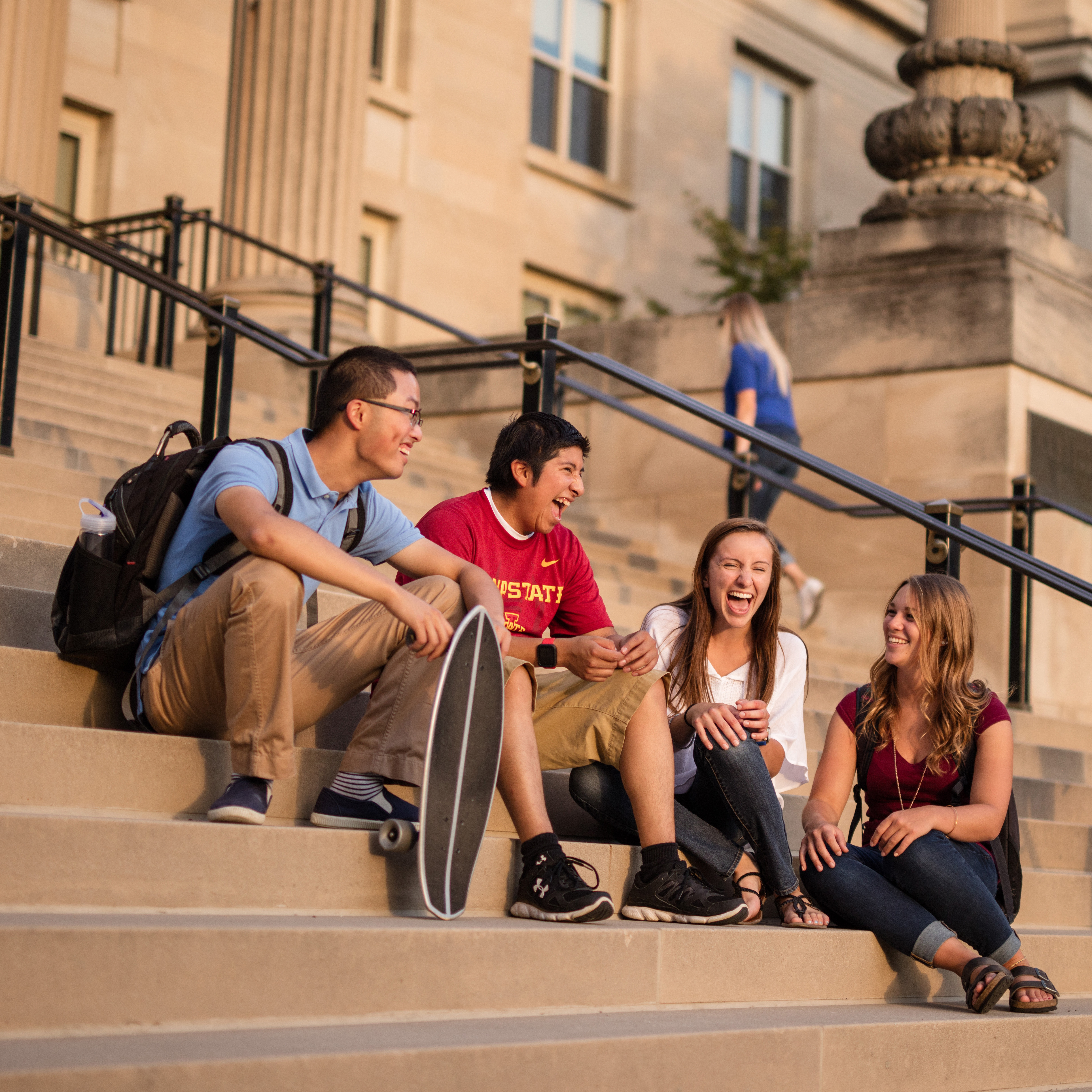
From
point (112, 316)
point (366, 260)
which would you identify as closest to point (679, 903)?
point (112, 316)

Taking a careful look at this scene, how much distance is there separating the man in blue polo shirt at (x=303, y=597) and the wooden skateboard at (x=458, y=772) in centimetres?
10

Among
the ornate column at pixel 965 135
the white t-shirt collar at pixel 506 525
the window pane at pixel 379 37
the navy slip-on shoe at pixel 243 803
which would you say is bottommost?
the navy slip-on shoe at pixel 243 803

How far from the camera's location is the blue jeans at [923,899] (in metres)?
4.19

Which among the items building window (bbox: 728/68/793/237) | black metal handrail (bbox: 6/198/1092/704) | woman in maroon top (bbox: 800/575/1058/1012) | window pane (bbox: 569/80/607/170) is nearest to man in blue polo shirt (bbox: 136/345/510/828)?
woman in maroon top (bbox: 800/575/1058/1012)

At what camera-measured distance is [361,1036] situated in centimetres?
297

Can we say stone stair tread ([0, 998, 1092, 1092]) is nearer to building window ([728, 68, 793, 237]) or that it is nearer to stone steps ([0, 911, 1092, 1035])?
stone steps ([0, 911, 1092, 1035])

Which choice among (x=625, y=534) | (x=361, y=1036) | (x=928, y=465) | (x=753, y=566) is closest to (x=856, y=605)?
(x=928, y=465)

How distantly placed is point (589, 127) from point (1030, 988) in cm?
1724

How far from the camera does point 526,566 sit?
4547 mm

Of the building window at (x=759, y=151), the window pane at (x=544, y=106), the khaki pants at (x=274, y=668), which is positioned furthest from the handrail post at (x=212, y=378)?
the building window at (x=759, y=151)

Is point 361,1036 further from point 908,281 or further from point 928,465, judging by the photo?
point 908,281

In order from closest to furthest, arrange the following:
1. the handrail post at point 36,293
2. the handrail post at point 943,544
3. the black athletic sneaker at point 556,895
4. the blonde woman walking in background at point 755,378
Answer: the black athletic sneaker at point 556,895 < the handrail post at point 943,544 < the handrail post at point 36,293 < the blonde woman walking in background at point 755,378

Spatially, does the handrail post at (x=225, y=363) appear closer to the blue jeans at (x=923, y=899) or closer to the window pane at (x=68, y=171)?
the blue jeans at (x=923, y=899)

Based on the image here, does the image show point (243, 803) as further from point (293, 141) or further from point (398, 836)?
point (293, 141)
